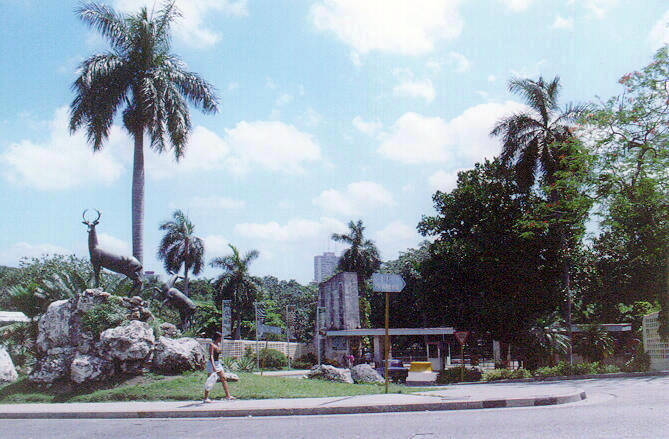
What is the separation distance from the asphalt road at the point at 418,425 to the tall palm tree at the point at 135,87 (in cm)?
1362

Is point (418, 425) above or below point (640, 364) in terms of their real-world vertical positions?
above

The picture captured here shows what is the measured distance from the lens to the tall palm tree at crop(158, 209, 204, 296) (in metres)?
60.4

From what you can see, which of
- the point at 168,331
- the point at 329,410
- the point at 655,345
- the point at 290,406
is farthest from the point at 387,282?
the point at 655,345

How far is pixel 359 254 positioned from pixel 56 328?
47812mm

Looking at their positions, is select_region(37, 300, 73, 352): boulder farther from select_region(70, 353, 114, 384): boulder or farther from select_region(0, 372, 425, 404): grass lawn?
select_region(70, 353, 114, 384): boulder

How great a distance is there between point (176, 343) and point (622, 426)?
38.7 ft

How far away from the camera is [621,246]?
38844mm

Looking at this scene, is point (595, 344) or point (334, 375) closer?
point (334, 375)

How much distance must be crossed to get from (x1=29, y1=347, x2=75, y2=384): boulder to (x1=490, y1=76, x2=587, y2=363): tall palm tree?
25.2 metres

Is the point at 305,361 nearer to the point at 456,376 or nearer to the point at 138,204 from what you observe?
the point at 456,376

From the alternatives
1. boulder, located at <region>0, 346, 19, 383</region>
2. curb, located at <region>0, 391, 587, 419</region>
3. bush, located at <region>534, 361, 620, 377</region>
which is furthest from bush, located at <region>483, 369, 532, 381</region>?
boulder, located at <region>0, 346, 19, 383</region>

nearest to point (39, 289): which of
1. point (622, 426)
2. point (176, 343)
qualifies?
point (176, 343)

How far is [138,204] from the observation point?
72.2 feet

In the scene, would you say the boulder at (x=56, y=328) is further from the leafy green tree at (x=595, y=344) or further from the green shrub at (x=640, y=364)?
the leafy green tree at (x=595, y=344)
